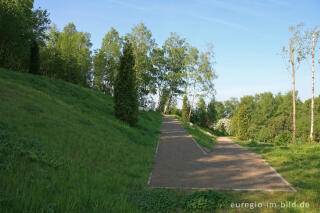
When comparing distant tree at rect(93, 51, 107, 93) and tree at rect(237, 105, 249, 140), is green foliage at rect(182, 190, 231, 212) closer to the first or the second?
tree at rect(237, 105, 249, 140)

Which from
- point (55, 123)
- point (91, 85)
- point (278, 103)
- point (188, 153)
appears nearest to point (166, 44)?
point (91, 85)

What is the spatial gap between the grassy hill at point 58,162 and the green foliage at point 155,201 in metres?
0.36

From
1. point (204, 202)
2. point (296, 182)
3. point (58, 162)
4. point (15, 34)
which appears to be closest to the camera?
point (204, 202)

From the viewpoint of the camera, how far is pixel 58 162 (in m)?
6.38

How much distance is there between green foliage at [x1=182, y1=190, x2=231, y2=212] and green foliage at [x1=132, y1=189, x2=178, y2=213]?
1.16 ft

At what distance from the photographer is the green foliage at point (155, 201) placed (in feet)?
16.7

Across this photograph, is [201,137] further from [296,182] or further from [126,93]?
[296,182]

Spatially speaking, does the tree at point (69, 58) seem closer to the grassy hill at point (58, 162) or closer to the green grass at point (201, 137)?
the green grass at point (201, 137)

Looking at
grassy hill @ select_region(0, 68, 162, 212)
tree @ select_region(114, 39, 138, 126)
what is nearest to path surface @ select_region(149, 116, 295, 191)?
grassy hill @ select_region(0, 68, 162, 212)

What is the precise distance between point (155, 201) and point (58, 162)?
3173 mm

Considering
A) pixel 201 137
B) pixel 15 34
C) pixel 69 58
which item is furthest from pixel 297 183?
pixel 69 58

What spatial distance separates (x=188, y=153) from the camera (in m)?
13.1

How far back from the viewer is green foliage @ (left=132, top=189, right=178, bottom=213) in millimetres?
5105

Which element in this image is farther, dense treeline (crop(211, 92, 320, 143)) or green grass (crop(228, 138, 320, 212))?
dense treeline (crop(211, 92, 320, 143))
